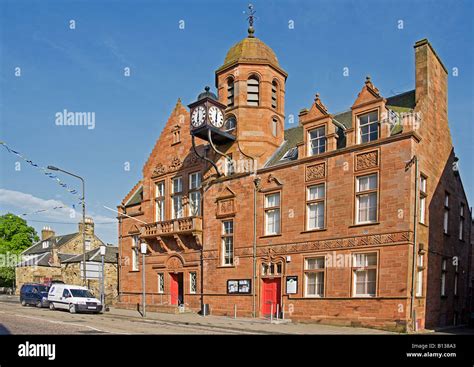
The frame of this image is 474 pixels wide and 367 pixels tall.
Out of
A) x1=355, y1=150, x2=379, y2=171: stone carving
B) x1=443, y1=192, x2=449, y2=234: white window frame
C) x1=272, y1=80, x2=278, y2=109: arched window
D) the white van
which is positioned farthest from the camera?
x1=272, y1=80, x2=278, y2=109: arched window

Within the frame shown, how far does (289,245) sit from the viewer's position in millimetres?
25609

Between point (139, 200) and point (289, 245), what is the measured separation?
1700 cm

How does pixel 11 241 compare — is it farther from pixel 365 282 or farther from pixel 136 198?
pixel 365 282

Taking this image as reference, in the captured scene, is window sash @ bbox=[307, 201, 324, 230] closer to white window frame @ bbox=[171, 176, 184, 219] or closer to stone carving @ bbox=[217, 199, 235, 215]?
stone carving @ bbox=[217, 199, 235, 215]

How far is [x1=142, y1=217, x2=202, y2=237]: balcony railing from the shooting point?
3081cm

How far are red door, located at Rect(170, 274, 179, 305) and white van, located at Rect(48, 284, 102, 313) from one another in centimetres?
547

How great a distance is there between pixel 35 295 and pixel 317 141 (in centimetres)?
2398

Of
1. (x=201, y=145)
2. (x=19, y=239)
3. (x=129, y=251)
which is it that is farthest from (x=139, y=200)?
(x=19, y=239)

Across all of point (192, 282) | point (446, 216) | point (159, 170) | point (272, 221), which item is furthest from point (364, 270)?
point (159, 170)

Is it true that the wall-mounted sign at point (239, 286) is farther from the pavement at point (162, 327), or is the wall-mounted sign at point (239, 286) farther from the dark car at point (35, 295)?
the dark car at point (35, 295)

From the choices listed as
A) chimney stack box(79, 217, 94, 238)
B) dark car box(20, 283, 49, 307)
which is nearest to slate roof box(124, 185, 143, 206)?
dark car box(20, 283, 49, 307)

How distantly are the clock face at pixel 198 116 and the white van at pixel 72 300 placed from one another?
12.9 metres

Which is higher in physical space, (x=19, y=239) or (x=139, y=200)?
(x=139, y=200)
